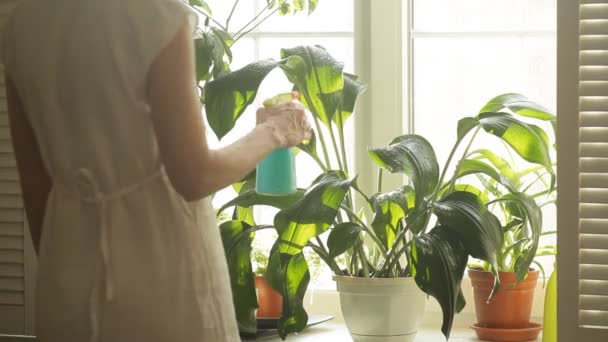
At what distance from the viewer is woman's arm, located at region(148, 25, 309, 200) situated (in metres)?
1.23

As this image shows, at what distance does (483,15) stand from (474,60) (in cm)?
12

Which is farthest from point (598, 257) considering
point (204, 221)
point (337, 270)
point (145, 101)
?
point (145, 101)

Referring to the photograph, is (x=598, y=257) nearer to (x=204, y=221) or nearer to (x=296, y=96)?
(x=296, y=96)

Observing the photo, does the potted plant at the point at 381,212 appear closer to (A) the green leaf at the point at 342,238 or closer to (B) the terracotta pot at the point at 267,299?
(A) the green leaf at the point at 342,238

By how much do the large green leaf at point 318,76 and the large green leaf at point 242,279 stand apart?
358 mm

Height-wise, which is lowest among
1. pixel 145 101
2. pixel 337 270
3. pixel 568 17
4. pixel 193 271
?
pixel 337 270

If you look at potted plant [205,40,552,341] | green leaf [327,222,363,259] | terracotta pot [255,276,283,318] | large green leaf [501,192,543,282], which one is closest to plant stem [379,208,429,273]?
potted plant [205,40,552,341]

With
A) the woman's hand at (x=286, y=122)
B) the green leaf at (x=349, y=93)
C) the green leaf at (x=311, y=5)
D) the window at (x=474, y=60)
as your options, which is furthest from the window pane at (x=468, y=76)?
the woman's hand at (x=286, y=122)

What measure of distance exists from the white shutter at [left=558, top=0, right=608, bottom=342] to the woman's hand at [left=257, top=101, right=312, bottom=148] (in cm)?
59

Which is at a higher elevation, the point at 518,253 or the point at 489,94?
the point at 489,94

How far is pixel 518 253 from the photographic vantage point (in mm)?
2172

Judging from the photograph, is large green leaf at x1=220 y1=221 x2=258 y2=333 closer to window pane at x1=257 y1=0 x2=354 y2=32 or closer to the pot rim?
the pot rim

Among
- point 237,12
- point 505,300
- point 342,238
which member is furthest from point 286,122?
point 237,12

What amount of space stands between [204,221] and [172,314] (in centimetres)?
15
